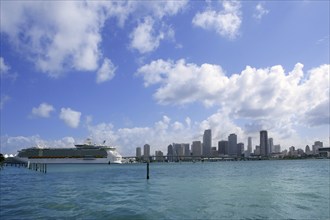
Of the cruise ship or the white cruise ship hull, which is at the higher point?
the cruise ship

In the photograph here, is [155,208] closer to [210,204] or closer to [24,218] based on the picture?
[210,204]

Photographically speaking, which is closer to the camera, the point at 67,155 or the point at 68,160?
the point at 68,160

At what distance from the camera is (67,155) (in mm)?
193250

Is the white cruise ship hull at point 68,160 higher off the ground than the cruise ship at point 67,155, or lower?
lower

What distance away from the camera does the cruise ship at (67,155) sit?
192750 mm

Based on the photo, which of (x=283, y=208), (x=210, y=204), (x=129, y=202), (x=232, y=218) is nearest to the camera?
(x=232, y=218)

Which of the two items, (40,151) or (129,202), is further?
(40,151)

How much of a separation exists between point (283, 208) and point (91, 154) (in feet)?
564

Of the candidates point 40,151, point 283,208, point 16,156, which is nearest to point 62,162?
point 40,151

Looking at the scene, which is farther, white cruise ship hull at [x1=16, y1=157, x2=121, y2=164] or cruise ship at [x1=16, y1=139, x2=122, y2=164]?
cruise ship at [x1=16, y1=139, x2=122, y2=164]

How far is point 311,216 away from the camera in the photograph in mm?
27656

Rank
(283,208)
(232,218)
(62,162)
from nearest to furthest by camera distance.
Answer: (232,218), (283,208), (62,162)

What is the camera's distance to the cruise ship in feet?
632

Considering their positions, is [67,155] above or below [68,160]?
above
